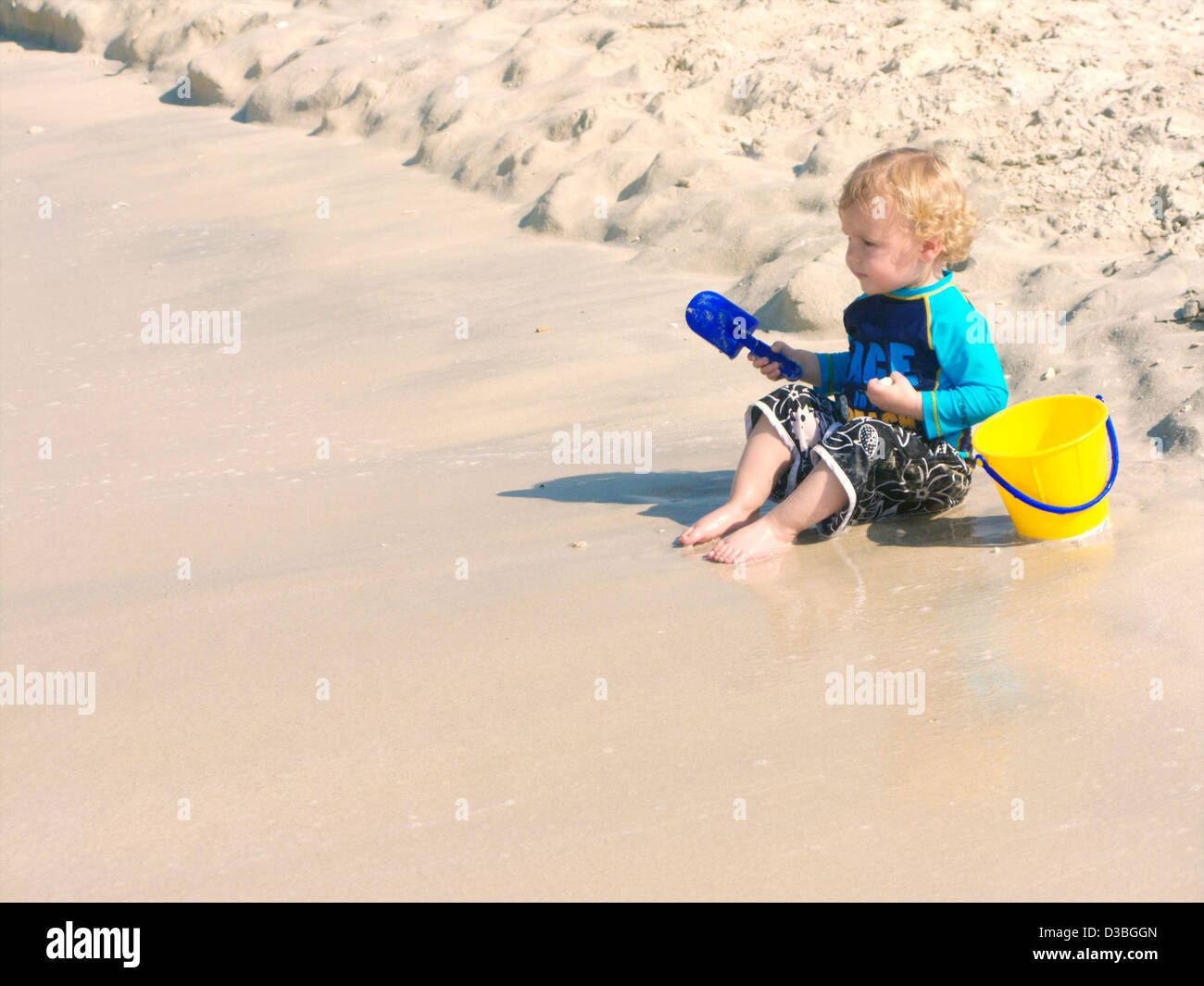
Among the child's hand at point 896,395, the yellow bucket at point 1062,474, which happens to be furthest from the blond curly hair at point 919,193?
the yellow bucket at point 1062,474

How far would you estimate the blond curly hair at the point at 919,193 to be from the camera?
9.27ft

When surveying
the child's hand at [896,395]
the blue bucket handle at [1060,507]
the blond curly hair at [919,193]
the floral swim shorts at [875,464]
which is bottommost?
the floral swim shorts at [875,464]

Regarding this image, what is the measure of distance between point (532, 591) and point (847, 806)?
109 centimetres

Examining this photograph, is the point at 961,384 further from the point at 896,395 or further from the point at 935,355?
the point at 896,395

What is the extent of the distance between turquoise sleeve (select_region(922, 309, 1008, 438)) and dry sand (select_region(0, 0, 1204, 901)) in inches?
10.0

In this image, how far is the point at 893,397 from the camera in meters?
2.81

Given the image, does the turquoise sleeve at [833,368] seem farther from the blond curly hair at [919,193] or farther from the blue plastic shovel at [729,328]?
the blond curly hair at [919,193]

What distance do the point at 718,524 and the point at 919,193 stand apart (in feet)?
2.79

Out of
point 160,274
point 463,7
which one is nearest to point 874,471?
point 160,274

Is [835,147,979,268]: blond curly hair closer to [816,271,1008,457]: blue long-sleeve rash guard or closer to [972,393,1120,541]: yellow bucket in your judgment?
[816,271,1008,457]: blue long-sleeve rash guard

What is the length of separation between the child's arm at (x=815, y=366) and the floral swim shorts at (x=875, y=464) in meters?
0.14

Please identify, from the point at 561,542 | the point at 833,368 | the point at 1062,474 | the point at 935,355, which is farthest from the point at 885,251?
the point at 561,542
